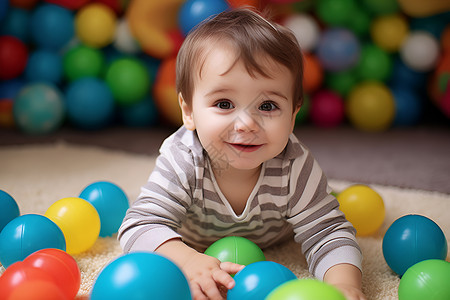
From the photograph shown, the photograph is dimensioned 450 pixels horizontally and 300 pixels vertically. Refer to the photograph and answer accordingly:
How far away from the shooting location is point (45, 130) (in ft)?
7.39

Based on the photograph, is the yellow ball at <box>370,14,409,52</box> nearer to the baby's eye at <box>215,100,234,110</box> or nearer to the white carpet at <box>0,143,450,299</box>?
the white carpet at <box>0,143,450,299</box>

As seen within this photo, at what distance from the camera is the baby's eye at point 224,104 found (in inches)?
37.0

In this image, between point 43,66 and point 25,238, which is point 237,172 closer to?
point 25,238

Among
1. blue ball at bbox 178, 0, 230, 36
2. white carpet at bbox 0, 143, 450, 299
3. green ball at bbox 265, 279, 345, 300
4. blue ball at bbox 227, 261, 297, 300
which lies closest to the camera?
green ball at bbox 265, 279, 345, 300

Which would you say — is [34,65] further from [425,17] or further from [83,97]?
[425,17]

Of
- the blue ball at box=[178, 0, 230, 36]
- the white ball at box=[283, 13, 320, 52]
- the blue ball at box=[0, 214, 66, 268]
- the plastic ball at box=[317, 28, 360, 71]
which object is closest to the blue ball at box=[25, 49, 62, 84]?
the blue ball at box=[178, 0, 230, 36]

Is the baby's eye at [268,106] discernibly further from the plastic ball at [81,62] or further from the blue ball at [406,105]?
the blue ball at [406,105]

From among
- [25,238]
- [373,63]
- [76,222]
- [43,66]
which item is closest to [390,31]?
[373,63]

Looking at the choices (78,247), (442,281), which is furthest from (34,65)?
(442,281)

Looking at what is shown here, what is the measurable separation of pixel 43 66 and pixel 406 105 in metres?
1.75

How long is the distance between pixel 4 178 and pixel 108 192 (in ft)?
1.81

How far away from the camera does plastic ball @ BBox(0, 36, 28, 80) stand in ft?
7.22

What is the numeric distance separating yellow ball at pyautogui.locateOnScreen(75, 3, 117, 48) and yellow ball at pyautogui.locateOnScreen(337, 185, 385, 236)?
153 centimetres

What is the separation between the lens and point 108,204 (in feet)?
3.86
